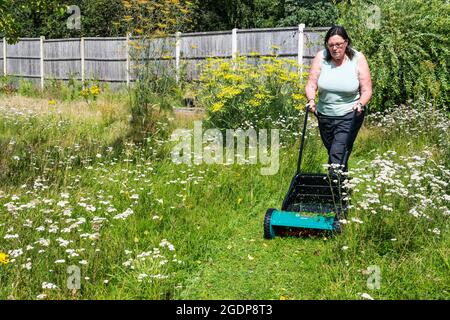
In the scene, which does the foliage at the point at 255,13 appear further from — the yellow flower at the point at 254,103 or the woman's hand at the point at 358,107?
the woman's hand at the point at 358,107

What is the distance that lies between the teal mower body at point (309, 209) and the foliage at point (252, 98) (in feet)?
9.48

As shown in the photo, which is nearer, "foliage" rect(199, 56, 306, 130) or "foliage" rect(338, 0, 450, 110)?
"foliage" rect(199, 56, 306, 130)

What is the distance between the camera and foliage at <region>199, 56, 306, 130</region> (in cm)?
819

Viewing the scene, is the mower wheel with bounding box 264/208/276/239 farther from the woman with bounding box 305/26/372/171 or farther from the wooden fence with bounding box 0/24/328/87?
the wooden fence with bounding box 0/24/328/87

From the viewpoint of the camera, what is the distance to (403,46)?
31.8ft

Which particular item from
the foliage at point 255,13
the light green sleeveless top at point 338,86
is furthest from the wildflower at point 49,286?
the foliage at point 255,13

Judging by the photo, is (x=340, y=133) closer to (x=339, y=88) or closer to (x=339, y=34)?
(x=339, y=88)

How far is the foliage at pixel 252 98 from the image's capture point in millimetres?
8188

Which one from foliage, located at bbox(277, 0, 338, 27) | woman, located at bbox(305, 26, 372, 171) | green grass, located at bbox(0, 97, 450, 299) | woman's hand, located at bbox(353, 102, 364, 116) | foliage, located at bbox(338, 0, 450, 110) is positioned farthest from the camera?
foliage, located at bbox(277, 0, 338, 27)

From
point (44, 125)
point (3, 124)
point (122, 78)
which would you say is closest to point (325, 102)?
point (44, 125)

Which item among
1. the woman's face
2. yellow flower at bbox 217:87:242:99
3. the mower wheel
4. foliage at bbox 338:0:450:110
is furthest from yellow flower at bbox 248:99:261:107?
the mower wheel

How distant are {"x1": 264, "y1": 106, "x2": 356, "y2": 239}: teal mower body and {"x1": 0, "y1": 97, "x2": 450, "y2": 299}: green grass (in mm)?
115
